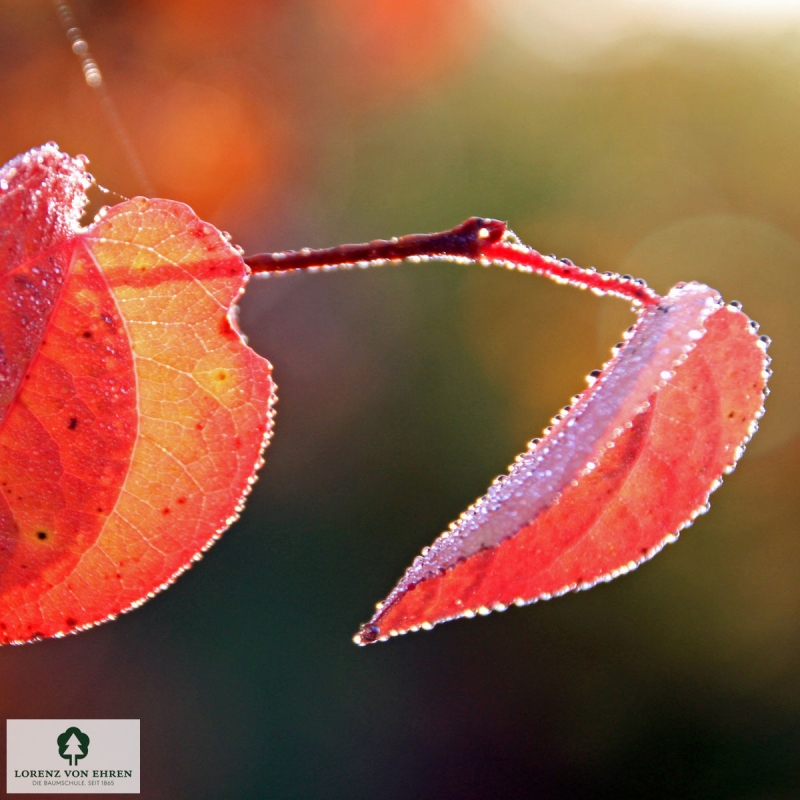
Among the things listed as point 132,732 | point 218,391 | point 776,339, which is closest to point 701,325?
point 218,391

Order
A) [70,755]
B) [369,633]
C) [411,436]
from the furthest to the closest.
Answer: [411,436] < [70,755] < [369,633]

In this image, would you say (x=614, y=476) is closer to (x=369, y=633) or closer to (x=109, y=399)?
(x=369, y=633)

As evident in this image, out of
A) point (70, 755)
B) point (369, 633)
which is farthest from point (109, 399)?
point (70, 755)

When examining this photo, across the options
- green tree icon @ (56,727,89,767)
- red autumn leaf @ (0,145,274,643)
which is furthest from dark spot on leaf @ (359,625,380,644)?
green tree icon @ (56,727,89,767)

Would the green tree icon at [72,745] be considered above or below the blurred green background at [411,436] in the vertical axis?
below

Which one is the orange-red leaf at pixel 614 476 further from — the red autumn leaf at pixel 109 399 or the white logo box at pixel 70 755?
the white logo box at pixel 70 755

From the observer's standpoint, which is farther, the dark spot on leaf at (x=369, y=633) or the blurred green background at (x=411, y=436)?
the blurred green background at (x=411, y=436)

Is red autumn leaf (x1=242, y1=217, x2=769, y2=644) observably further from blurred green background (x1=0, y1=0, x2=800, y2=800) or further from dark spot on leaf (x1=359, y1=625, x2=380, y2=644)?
blurred green background (x1=0, y1=0, x2=800, y2=800)

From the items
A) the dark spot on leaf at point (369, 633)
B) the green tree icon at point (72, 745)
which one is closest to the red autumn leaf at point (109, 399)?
the dark spot on leaf at point (369, 633)
